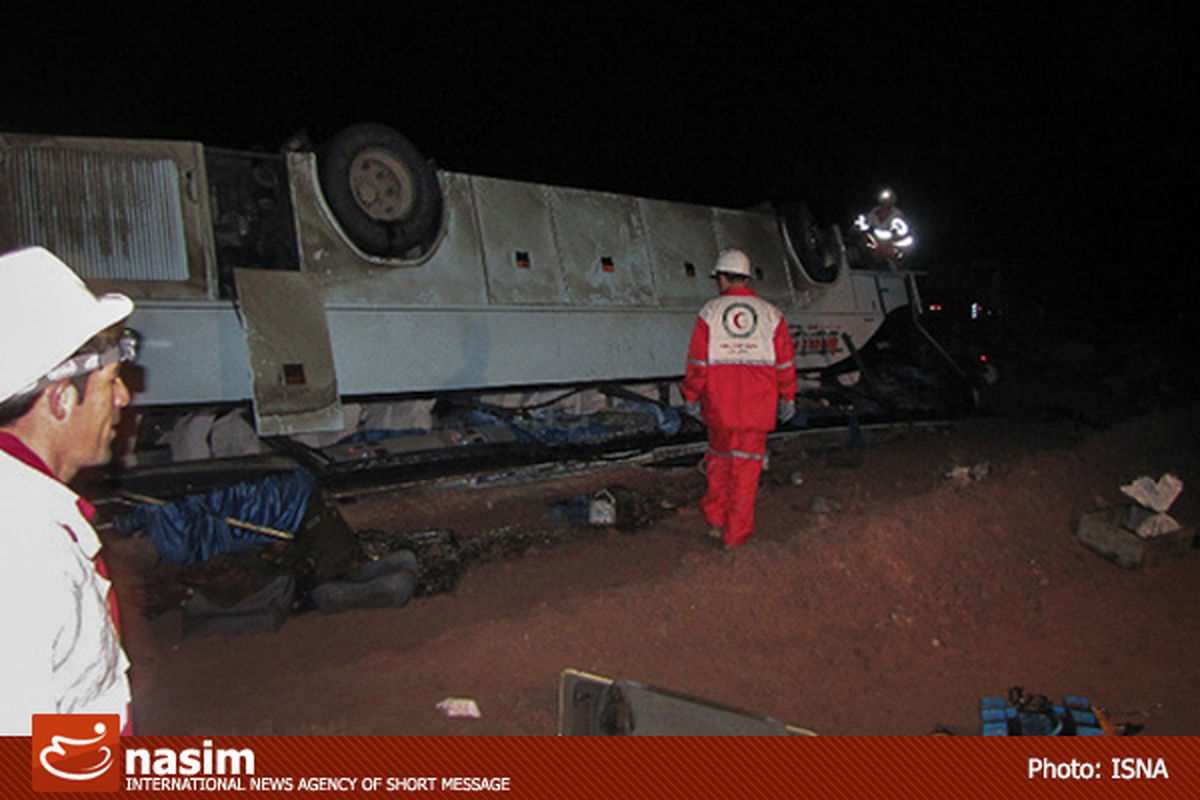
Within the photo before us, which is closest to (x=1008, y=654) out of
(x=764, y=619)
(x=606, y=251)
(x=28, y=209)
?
(x=764, y=619)

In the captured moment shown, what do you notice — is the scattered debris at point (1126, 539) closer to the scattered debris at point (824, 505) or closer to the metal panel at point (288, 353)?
the scattered debris at point (824, 505)

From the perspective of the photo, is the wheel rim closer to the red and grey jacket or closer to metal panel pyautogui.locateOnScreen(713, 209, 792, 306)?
the red and grey jacket

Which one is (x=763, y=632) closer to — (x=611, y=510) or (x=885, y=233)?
(x=611, y=510)

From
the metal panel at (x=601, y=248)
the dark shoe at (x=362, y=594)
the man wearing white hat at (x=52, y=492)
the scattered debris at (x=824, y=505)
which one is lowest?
the scattered debris at (x=824, y=505)

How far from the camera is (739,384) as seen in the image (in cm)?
434

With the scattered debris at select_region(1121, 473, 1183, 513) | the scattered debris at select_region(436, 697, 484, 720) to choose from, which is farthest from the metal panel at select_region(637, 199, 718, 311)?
the scattered debris at select_region(436, 697, 484, 720)

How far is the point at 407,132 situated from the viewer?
61.3 feet

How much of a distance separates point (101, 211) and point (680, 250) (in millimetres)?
4694

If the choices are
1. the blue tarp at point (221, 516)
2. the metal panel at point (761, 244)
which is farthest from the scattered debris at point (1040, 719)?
the metal panel at point (761, 244)

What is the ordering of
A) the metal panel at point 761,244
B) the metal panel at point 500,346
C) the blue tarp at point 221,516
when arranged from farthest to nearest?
the metal panel at point 761,244, the metal panel at point 500,346, the blue tarp at point 221,516

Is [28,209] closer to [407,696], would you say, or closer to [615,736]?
[407,696]

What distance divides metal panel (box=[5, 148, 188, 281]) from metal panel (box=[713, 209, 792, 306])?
494 cm

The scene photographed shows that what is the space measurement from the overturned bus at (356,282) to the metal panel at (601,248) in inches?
0.7

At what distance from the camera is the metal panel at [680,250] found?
6.86m
